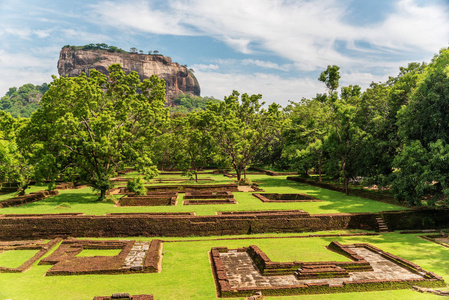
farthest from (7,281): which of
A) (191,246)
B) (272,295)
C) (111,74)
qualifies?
(111,74)

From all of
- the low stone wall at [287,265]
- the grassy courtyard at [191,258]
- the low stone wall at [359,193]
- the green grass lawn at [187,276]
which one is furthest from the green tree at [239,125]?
the low stone wall at [287,265]

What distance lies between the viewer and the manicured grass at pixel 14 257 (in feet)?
34.5

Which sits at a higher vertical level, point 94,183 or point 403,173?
point 403,173

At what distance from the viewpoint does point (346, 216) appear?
1551 centimetres

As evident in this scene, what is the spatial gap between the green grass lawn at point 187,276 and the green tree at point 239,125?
18.1 meters

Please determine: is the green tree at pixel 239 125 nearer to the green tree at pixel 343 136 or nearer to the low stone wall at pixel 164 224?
the green tree at pixel 343 136

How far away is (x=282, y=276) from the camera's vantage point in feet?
31.2

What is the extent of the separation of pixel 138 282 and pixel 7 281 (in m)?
4.08

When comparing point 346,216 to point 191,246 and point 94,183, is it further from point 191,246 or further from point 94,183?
point 94,183

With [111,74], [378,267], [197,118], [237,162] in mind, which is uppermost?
[111,74]

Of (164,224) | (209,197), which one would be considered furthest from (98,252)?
(209,197)

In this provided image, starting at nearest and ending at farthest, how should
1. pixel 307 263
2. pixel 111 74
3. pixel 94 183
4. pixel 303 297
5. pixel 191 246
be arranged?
pixel 303 297 < pixel 307 263 < pixel 191 246 < pixel 94 183 < pixel 111 74

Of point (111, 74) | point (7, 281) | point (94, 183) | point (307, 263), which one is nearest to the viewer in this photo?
point (7, 281)

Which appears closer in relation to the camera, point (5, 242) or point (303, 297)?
point (303, 297)
